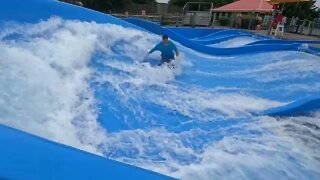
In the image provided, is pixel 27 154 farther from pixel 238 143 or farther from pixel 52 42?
pixel 52 42

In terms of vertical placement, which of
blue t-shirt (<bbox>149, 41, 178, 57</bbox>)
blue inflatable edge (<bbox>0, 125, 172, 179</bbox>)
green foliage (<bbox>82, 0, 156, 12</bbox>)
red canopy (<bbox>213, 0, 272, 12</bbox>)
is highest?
blue inflatable edge (<bbox>0, 125, 172, 179</bbox>)

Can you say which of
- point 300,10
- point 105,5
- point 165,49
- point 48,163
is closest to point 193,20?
point 300,10

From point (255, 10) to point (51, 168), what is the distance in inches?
834

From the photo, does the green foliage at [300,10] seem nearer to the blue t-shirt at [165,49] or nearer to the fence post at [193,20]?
the fence post at [193,20]

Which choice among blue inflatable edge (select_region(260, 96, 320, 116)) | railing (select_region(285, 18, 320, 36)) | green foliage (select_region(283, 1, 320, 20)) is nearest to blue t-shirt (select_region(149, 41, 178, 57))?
blue inflatable edge (select_region(260, 96, 320, 116))

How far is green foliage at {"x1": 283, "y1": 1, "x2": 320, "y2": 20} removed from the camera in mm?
22859

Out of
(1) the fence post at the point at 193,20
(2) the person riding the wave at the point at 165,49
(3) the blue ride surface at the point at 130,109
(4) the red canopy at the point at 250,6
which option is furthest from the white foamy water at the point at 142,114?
(4) the red canopy at the point at 250,6

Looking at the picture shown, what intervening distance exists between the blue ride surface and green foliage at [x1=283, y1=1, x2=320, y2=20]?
1642cm

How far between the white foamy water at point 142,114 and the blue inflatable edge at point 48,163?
120cm

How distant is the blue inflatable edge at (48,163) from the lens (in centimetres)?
156

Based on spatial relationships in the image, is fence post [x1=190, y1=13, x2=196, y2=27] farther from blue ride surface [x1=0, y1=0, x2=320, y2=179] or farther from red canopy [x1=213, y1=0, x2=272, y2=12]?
blue ride surface [x1=0, y1=0, x2=320, y2=179]

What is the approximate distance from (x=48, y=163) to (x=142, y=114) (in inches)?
109

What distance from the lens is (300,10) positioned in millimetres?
23172

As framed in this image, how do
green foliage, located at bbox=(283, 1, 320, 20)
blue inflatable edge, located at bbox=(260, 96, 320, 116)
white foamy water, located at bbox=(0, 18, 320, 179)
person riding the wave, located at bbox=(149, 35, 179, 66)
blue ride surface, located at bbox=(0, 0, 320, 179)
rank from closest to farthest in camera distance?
blue ride surface, located at bbox=(0, 0, 320, 179) → white foamy water, located at bbox=(0, 18, 320, 179) → blue inflatable edge, located at bbox=(260, 96, 320, 116) → person riding the wave, located at bbox=(149, 35, 179, 66) → green foliage, located at bbox=(283, 1, 320, 20)
